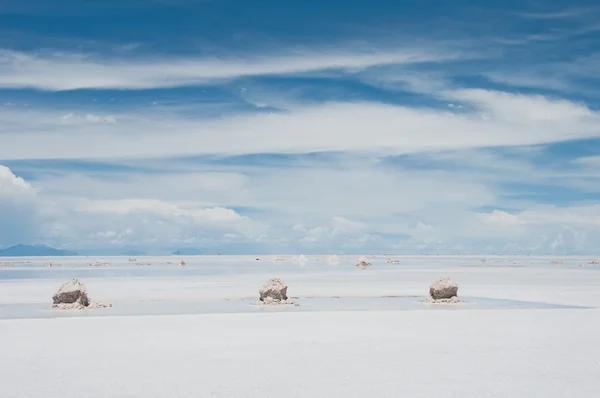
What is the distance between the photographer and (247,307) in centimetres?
2691

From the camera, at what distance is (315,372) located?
12.6 metres

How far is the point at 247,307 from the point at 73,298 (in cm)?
646

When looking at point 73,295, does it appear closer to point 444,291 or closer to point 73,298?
point 73,298

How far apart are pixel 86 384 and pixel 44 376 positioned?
1.16 m

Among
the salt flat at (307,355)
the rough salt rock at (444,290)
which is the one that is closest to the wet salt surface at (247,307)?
the rough salt rock at (444,290)

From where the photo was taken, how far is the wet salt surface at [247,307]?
81.1 feet

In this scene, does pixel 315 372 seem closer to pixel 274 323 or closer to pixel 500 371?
pixel 500 371

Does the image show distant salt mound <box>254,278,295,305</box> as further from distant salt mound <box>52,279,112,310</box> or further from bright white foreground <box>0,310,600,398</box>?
bright white foreground <box>0,310,600,398</box>

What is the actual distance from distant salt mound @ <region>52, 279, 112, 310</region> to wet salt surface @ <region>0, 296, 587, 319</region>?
0.52 meters

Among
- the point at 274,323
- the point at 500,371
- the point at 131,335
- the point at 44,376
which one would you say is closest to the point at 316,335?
the point at 274,323

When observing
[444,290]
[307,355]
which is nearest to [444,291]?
[444,290]

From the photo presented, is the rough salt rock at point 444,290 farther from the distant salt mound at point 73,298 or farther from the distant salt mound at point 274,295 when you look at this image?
the distant salt mound at point 73,298

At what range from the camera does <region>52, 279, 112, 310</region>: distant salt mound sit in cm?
2672

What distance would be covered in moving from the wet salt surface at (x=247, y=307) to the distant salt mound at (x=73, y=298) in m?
0.52
